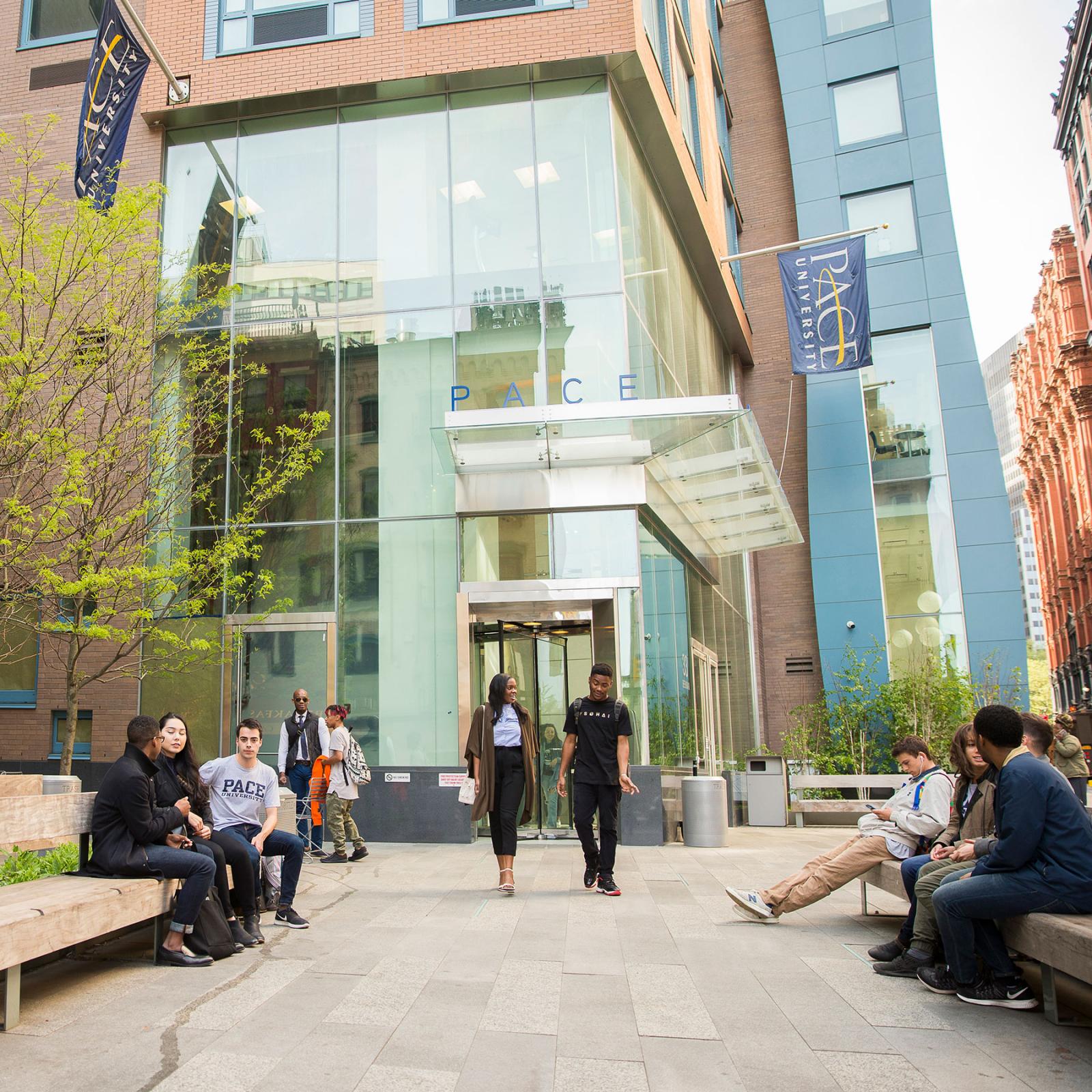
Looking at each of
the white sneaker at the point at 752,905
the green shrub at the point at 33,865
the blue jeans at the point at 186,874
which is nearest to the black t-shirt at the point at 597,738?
the white sneaker at the point at 752,905

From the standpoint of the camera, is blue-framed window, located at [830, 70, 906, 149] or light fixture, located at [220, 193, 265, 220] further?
blue-framed window, located at [830, 70, 906, 149]

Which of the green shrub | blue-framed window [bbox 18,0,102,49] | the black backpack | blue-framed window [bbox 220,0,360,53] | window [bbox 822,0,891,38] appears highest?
window [bbox 822,0,891,38]

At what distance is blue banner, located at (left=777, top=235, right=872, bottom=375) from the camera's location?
19.6 metres

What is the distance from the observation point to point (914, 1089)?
13.1 feet

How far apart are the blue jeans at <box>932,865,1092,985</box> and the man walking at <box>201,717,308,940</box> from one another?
434 cm

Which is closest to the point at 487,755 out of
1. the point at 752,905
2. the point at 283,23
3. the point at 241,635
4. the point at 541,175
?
the point at 752,905

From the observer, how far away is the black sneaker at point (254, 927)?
21.4ft

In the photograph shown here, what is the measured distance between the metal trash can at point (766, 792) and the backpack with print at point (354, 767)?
25.5 ft

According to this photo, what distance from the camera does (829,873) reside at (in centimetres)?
695

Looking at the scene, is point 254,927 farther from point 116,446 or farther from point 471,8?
point 471,8

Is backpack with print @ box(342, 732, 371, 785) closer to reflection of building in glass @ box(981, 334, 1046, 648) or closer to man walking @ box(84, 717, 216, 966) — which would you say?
man walking @ box(84, 717, 216, 966)

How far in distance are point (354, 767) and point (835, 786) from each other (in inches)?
369

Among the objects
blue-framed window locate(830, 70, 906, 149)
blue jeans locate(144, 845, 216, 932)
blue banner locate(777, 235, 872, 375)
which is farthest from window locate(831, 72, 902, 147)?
blue jeans locate(144, 845, 216, 932)

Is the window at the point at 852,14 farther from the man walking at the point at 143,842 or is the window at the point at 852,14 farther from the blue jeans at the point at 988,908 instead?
the man walking at the point at 143,842
